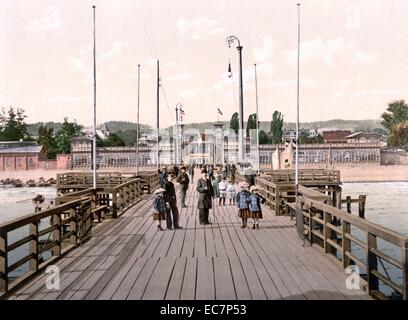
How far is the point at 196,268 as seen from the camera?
9359 mm

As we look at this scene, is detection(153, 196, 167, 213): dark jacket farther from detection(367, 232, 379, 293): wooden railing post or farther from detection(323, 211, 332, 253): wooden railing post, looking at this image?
detection(367, 232, 379, 293): wooden railing post

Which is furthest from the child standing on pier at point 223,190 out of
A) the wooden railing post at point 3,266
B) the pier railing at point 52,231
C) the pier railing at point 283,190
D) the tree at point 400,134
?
the tree at point 400,134

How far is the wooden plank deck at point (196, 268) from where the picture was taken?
7.57 m

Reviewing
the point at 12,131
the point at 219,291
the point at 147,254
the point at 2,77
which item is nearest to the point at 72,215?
the point at 147,254

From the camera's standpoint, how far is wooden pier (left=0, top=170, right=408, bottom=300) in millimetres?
7555

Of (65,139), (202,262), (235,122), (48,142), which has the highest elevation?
(235,122)

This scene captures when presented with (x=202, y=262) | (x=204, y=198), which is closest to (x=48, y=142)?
(x=204, y=198)

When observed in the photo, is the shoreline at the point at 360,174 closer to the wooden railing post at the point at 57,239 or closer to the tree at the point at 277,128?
the tree at the point at 277,128

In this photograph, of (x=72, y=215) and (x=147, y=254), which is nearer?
(x=147, y=254)

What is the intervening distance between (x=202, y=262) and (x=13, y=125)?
129m

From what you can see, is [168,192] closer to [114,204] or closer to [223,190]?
[114,204]
